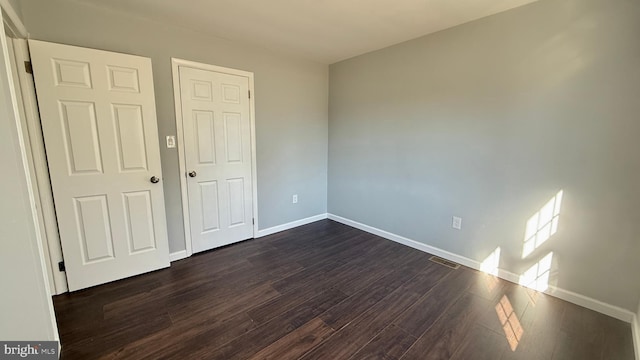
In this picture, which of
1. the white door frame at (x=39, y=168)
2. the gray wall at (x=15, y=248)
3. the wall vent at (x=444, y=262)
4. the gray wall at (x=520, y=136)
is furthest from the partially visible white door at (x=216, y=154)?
the wall vent at (x=444, y=262)

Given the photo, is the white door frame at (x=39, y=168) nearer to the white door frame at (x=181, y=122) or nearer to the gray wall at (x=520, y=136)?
the white door frame at (x=181, y=122)

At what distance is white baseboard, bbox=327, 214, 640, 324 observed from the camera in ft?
6.40

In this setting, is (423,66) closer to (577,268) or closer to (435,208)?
(435,208)

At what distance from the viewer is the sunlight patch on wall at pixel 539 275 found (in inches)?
87.4

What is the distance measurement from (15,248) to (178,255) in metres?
1.63

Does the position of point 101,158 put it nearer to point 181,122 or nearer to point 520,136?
point 181,122

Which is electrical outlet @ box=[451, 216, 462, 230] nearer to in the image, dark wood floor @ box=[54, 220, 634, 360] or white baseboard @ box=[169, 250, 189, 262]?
dark wood floor @ box=[54, 220, 634, 360]

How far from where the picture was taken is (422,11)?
224 centimetres

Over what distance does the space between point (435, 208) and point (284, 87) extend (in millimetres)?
2477

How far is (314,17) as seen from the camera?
7.74 ft

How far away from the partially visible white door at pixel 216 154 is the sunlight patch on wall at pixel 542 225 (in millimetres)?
3010

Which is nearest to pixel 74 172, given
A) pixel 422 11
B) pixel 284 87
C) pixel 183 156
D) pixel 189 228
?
pixel 183 156

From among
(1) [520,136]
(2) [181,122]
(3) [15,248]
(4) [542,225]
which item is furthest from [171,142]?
(4) [542,225]

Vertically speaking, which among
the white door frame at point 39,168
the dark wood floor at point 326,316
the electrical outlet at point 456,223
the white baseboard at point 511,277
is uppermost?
the white door frame at point 39,168
